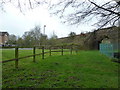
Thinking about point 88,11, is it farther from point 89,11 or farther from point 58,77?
point 58,77

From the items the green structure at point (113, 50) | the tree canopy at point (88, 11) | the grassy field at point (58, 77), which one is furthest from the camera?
the green structure at point (113, 50)

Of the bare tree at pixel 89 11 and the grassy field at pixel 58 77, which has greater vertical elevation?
the bare tree at pixel 89 11

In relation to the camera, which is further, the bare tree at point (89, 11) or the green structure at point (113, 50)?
the green structure at point (113, 50)

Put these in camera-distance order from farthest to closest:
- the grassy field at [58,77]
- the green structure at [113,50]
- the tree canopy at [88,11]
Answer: the green structure at [113,50] < the tree canopy at [88,11] < the grassy field at [58,77]

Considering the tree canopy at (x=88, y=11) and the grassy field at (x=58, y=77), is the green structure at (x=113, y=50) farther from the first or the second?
the tree canopy at (x=88, y=11)

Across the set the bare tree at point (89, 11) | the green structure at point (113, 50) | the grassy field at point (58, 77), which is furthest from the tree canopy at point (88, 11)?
the green structure at point (113, 50)

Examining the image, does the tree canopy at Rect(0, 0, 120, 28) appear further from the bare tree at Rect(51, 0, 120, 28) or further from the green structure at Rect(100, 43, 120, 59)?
the green structure at Rect(100, 43, 120, 59)

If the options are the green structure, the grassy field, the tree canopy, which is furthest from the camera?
the green structure

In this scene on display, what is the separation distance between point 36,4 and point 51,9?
0.86 meters

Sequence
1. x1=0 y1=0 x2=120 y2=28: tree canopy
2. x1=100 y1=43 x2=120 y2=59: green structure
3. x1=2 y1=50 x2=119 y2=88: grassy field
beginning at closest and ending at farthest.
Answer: x1=2 y1=50 x2=119 y2=88: grassy field → x1=0 y1=0 x2=120 y2=28: tree canopy → x1=100 y1=43 x2=120 y2=59: green structure

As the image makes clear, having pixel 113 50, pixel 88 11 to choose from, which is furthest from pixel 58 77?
pixel 113 50

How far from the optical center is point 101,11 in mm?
4332

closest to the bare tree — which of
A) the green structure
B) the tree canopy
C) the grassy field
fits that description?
the tree canopy

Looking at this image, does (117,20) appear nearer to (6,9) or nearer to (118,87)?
(118,87)
